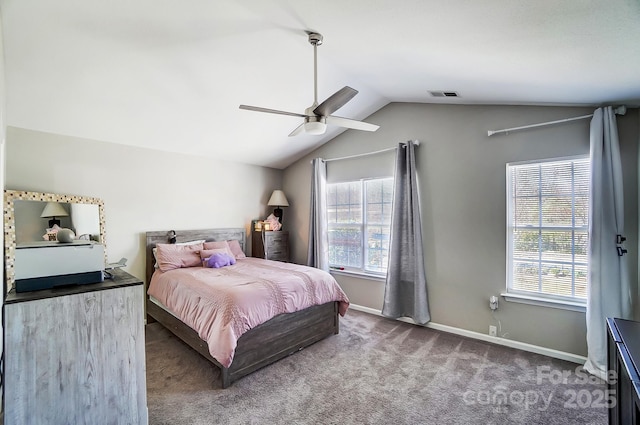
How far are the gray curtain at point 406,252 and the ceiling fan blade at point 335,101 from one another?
1.76 meters

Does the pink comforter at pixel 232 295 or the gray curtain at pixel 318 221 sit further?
the gray curtain at pixel 318 221

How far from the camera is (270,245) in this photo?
4.86 metres

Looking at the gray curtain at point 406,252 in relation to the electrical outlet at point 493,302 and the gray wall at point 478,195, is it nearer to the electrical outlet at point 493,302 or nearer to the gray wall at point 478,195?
the gray wall at point 478,195

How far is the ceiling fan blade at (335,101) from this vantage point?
214 centimetres

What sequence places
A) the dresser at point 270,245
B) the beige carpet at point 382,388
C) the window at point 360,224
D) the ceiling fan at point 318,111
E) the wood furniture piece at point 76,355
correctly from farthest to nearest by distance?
the dresser at point 270,245 < the window at point 360,224 < the ceiling fan at point 318,111 < the beige carpet at point 382,388 < the wood furniture piece at point 76,355

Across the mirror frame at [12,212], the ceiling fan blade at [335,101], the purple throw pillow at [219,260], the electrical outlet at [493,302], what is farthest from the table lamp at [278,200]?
the electrical outlet at [493,302]

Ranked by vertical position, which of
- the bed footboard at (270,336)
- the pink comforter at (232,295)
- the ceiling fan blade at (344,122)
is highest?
the ceiling fan blade at (344,122)

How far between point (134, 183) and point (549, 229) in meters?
4.89

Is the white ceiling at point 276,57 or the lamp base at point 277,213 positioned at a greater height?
the white ceiling at point 276,57

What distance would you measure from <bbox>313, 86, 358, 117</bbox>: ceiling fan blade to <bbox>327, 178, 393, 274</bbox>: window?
205 centimetres

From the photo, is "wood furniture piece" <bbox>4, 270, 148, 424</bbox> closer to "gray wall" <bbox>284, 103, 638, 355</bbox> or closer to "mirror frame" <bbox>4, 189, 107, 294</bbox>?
"mirror frame" <bbox>4, 189, 107, 294</bbox>

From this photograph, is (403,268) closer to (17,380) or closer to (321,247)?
(321,247)

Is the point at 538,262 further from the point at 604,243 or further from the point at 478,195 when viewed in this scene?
the point at 478,195

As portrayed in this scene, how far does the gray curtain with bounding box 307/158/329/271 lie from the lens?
4.68 m
